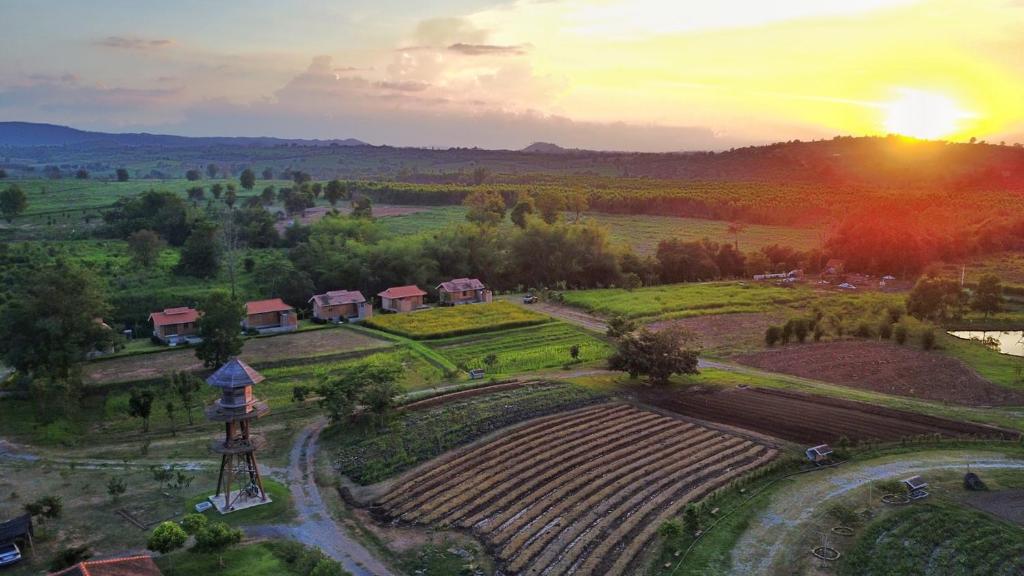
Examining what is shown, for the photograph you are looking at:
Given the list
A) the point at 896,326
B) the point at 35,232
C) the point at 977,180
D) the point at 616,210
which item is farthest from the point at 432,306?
the point at 977,180

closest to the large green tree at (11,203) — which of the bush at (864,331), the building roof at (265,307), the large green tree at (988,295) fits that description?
the building roof at (265,307)

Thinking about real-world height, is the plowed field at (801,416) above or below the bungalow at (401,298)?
below

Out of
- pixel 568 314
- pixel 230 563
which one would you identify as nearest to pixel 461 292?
pixel 568 314

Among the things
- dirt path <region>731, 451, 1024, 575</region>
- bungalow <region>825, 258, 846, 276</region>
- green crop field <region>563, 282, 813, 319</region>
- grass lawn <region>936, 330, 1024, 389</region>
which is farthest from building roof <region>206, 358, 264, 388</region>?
bungalow <region>825, 258, 846, 276</region>

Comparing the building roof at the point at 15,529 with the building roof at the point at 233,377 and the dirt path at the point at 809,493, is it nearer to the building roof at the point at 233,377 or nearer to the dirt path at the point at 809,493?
the building roof at the point at 233,377

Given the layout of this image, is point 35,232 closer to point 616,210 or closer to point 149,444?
point 149,444

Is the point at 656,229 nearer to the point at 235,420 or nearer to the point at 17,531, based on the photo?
the point at 235,420
